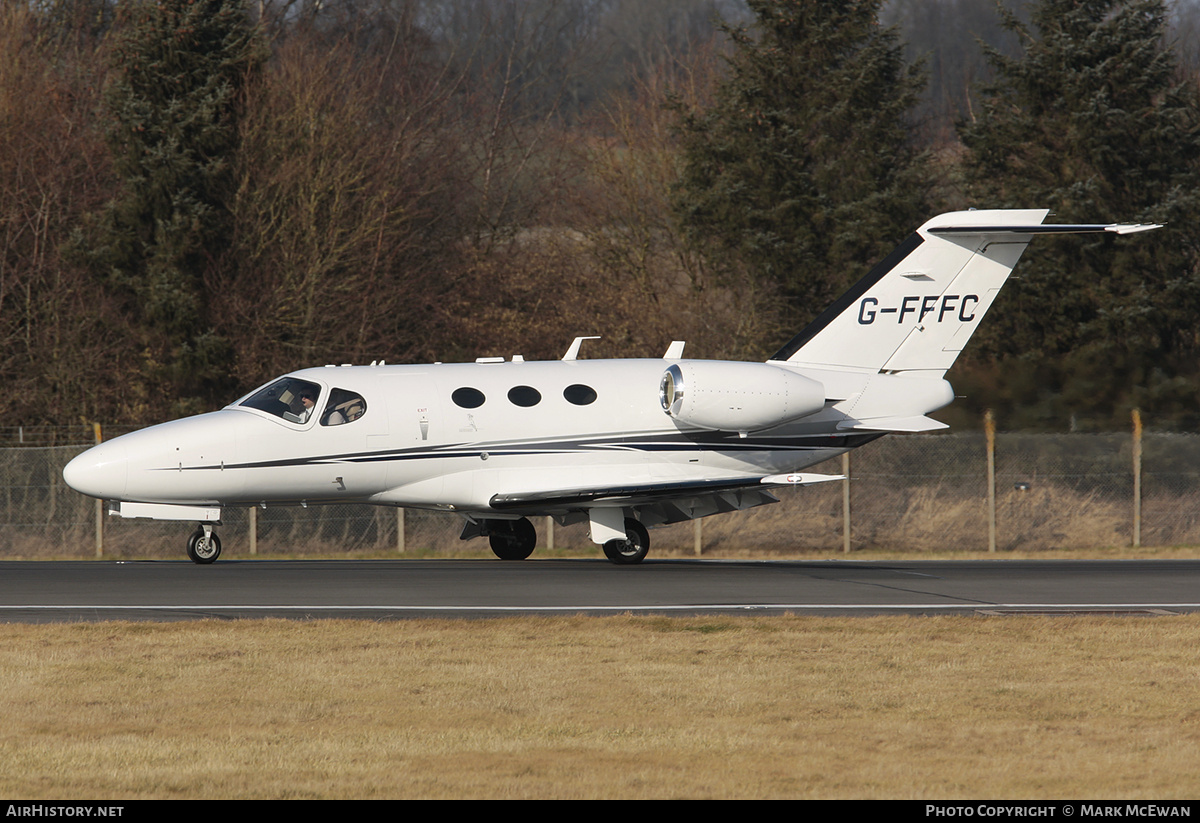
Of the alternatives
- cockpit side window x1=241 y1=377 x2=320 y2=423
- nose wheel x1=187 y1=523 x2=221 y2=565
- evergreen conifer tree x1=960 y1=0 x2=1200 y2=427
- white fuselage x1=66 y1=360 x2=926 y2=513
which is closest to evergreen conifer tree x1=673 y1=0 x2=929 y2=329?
evergreen conifer tree x1=960 y1=0 x2=1200 y2=427

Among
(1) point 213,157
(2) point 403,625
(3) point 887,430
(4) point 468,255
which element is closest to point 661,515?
(3) point 887,430

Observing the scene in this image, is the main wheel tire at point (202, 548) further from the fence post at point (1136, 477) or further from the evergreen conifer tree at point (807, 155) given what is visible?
the evergreen conifer tree at point (807, 155)

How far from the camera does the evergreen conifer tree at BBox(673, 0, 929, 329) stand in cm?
3541

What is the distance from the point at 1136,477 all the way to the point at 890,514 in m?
4.37

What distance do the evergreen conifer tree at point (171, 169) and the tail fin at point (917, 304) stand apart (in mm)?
16605

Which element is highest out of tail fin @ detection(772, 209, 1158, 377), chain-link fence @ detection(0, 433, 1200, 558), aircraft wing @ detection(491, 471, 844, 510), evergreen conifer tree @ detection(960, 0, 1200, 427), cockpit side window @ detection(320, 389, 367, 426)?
evergreen conifer tree @ detection(960, 0, 1200, 427)

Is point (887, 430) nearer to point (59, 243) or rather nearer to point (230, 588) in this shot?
point (230, 588)

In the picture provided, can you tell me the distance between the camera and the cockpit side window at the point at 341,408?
18.2 m

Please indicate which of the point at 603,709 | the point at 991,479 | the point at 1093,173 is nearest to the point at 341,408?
the point at 603,709

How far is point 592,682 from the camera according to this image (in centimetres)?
975

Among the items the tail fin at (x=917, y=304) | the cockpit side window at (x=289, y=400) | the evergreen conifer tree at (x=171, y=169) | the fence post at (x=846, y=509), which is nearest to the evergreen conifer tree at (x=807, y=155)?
the fence post at (x=846, y=509)

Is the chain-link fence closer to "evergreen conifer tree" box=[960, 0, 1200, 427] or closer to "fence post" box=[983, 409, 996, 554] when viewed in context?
"fence post" box=[983, 409, 996, 554]

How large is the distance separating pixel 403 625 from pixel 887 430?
9745mm

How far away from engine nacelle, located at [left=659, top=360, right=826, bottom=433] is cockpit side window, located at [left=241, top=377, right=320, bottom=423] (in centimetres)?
480
